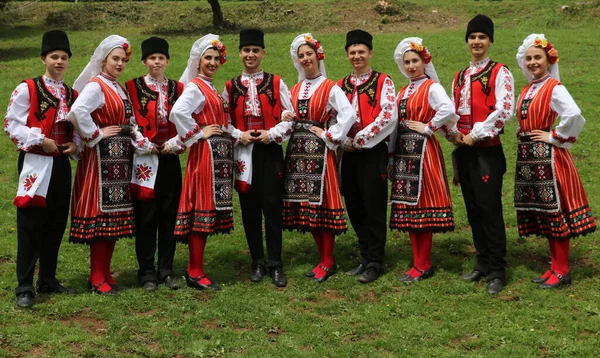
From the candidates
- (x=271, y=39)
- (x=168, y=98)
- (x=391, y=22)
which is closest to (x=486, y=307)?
(x=168, y=98)

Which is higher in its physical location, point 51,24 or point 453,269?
point 51,24

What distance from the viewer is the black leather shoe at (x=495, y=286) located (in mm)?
5762

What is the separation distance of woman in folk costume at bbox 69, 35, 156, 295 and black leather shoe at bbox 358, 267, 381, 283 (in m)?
2.02

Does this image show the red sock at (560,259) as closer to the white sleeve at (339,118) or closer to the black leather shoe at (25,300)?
the white sleeve at (339,118)

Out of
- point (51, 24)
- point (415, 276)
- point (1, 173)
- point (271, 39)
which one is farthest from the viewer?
point (51, 24)

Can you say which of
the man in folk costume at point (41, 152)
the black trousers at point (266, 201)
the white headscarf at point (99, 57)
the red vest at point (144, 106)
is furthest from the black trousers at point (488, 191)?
the man in folk costume at point (41, 152)

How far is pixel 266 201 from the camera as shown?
20.2ft

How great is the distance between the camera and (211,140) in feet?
19.2

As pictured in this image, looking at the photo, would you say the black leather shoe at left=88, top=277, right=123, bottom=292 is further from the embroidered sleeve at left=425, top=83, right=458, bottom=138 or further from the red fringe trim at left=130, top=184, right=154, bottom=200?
the embroidered sleeve at left=425, top=83, right=458, bottom=138

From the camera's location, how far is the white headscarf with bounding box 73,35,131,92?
5727 mm

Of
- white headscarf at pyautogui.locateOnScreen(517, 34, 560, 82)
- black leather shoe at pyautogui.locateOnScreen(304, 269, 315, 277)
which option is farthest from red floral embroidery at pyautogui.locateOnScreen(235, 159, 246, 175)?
white headscarf at pyautogui.locateOnScreen(517, 34, 560, 82)

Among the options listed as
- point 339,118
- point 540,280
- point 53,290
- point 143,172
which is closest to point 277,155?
point 339,118

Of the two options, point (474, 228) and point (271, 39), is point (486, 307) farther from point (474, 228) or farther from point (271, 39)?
point (271, 39)

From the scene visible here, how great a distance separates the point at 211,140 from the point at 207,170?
0.82ft
